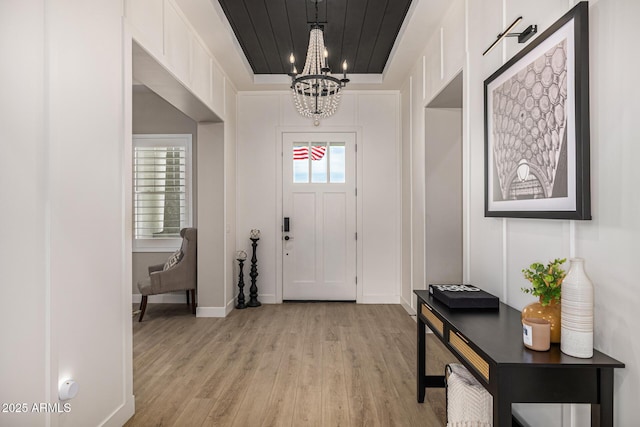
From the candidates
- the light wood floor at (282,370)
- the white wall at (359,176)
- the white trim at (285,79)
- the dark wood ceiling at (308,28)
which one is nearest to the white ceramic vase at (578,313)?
the light wood floor at (282,370)

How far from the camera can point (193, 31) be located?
3.35 metres

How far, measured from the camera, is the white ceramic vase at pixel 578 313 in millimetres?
1337

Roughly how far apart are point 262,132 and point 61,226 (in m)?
3.67

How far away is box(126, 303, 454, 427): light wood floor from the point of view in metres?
2.28

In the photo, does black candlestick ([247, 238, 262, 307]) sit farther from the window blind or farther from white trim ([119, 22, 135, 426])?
white trim ([119, 22, 135, 426])

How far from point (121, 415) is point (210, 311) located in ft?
7.79

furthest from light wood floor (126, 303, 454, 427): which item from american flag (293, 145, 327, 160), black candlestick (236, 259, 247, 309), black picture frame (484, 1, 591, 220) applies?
american flag (293, 145, 327, 160)

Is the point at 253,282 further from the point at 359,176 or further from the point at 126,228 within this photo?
the point at 126,228

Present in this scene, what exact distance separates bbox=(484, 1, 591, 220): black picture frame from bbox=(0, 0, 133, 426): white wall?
2176mm

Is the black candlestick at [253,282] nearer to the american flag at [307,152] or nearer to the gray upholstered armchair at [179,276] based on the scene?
the gray upholstered armchair at [179,276]

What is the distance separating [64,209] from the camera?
1.68 meters

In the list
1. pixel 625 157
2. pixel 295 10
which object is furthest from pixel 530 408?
pixel 295 10

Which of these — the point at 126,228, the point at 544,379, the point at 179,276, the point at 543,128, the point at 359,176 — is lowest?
the point at 179,276

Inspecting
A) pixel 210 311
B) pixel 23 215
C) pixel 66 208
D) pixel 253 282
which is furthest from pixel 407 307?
pixel 23 215
